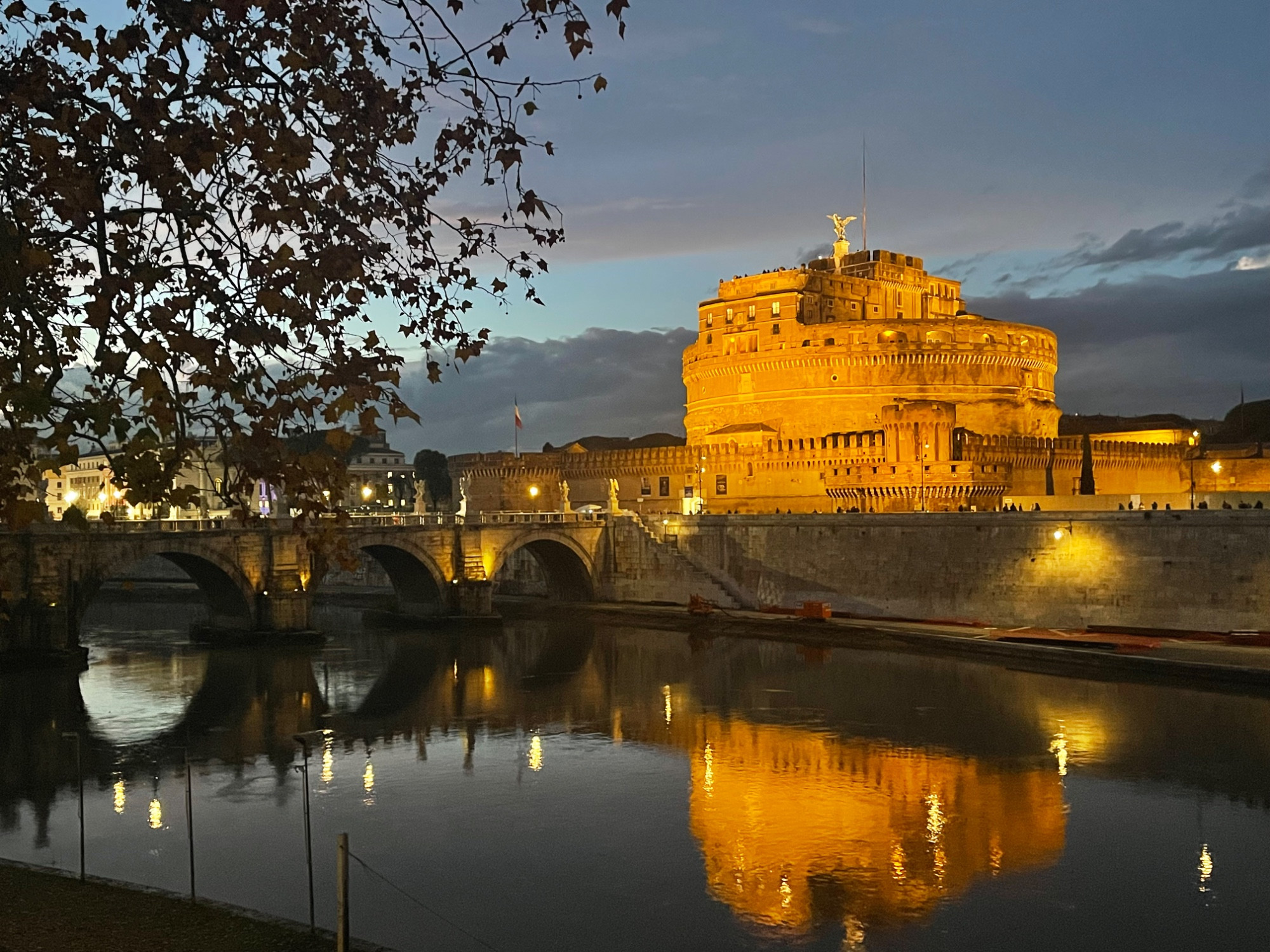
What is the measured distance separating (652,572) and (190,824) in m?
38.6

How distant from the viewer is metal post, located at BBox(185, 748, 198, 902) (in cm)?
1383

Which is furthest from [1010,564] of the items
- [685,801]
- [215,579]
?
[215,579]

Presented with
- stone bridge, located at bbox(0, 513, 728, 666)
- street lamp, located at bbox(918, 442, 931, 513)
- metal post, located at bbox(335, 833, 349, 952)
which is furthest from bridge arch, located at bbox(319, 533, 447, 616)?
metal post, located at bbox(335, 833, 349, 952)

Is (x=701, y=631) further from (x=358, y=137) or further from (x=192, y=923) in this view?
(x=358, y=137)

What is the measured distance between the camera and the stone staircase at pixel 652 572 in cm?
5147

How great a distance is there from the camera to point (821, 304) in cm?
6875

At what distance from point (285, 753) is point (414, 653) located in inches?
611

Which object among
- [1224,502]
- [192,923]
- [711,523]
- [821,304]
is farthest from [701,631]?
[192,923]

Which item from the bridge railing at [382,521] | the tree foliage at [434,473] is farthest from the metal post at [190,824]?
the tree foliage at [434,473]

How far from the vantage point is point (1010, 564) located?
41688mm

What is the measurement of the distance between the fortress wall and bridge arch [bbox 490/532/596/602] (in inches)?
160

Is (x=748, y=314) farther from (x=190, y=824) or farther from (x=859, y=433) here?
(x=190, y=824)

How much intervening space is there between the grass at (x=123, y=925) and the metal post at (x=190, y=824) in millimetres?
483

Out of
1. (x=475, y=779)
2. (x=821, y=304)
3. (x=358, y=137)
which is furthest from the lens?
→ (x=821, y=304)
